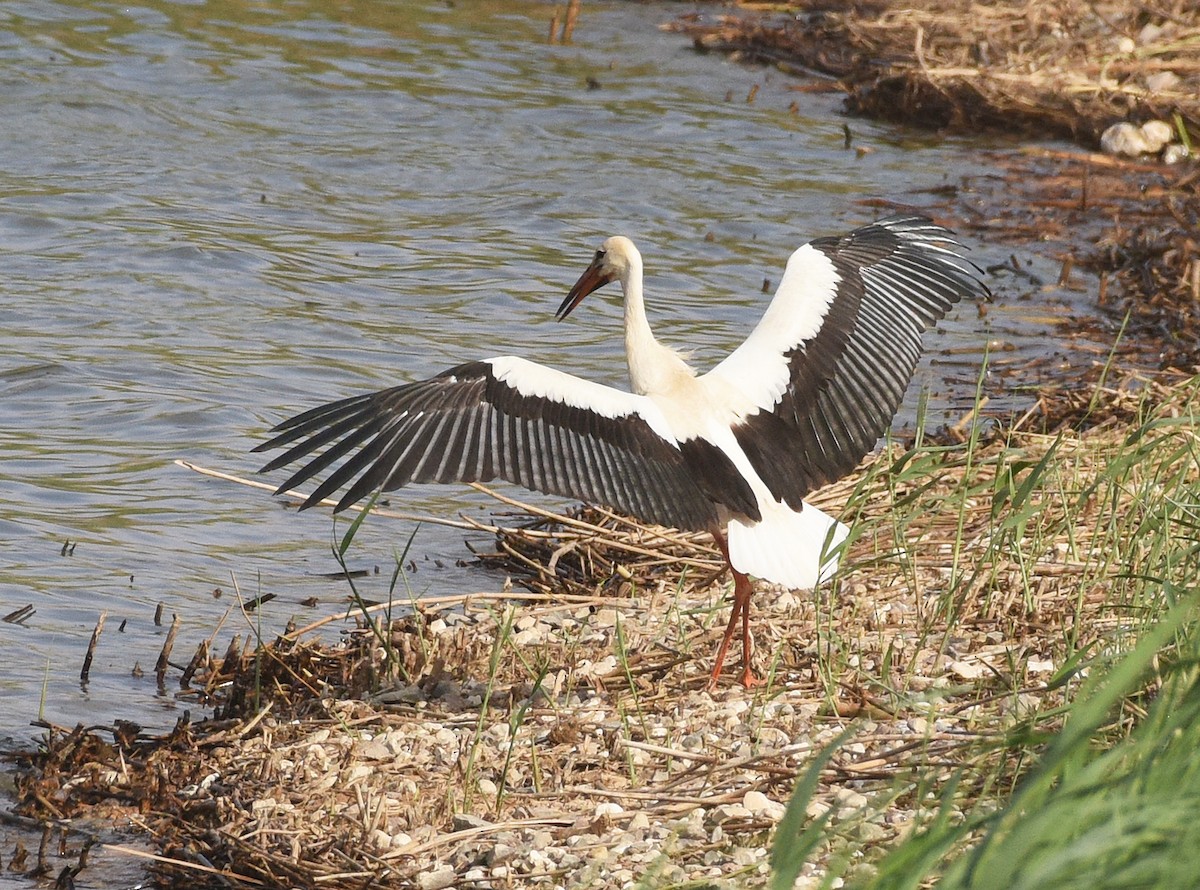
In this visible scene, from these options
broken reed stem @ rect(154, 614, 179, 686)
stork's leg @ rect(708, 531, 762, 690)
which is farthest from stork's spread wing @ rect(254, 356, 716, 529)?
broken reed stem @ rect(154, 614, 179, 686)

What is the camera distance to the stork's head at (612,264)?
6.02m

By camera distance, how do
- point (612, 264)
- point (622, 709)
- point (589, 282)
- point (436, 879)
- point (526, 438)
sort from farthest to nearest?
point (589, 282) < point (612, 264) < point (526, 438) < point (622, 709) < point (436, 879)

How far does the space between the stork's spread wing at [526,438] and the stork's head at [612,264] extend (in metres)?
1.05

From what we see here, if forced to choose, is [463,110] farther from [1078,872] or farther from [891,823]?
[1078,872]

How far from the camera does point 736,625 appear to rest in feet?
17.2

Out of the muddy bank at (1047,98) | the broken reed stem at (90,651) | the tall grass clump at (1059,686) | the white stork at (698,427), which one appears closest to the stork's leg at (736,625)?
the white stork at (698,427)

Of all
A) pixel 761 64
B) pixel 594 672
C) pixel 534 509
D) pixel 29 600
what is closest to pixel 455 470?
pixel 594 672

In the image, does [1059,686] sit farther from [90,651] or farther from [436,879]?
[90,651]

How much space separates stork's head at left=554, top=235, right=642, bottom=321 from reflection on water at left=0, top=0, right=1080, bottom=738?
125 cm

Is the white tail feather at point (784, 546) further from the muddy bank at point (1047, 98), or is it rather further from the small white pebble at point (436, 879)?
the muddy bank at point (1047, 98)

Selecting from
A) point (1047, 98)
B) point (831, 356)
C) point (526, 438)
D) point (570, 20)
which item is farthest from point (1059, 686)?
point (570, 20)

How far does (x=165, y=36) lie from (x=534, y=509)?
9.82 meters

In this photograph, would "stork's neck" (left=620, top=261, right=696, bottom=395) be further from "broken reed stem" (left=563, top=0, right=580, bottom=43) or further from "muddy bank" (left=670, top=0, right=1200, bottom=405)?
"broken reed stem" (left=563, top=0, right=580, bottom=43)

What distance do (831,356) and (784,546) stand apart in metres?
0.86
